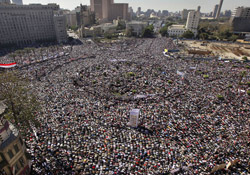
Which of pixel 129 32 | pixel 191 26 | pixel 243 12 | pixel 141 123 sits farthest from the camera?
pixel 243 12

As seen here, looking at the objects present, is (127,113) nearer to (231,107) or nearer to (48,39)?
(231,107)

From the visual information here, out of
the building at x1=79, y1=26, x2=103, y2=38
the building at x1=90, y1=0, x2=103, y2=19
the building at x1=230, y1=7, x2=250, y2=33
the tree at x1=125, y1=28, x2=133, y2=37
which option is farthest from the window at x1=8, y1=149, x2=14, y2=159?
the building at x1=90, y1=0, x2=103, y2=19

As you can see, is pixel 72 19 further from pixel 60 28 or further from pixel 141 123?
pixel 141 123

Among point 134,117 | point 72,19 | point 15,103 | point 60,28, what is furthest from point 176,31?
point 15,103

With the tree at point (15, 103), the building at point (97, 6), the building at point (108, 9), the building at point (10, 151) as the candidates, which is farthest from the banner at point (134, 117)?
the building at point (97, 6)

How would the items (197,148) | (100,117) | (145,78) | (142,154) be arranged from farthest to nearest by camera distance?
(145,78), (100,117), (197,148), (142,154)

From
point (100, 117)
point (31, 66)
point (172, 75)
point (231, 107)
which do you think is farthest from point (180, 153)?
point (31, 66)

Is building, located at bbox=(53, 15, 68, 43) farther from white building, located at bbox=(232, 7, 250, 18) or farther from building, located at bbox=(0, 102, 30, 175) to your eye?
white building, located at bbox=(232, 7, 250, 18)
